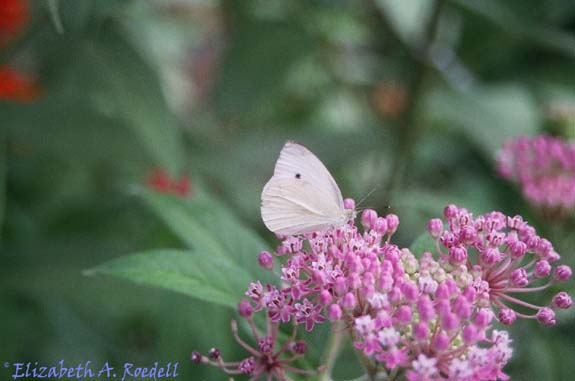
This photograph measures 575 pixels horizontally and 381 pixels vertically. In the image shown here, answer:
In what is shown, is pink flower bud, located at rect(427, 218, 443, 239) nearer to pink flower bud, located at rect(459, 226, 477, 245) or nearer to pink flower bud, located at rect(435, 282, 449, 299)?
pink flower bud, located at rect(459, 226, 477, 245)

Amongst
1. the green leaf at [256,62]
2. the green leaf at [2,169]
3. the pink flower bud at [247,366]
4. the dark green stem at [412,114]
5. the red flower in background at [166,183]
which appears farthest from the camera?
the green leaf at [256,62]

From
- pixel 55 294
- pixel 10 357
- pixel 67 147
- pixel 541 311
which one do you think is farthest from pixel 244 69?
pixel 541 311

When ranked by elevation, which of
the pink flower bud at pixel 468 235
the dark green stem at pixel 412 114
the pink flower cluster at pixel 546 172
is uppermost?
the dark green stem at pixel 412 114

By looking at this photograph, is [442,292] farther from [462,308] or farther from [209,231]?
[209,231]

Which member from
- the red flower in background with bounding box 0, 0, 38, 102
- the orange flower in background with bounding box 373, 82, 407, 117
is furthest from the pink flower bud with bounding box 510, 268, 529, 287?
the orange flower in background with bounding box 373, 82, 407, 117

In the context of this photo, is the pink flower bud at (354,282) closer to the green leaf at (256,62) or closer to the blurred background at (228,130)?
the blurred background at (228,130)

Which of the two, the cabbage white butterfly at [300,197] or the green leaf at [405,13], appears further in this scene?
the green leaf at [405,13]

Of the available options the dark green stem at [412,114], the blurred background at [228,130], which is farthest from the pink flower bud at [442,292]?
the dark green stem at [412,114]

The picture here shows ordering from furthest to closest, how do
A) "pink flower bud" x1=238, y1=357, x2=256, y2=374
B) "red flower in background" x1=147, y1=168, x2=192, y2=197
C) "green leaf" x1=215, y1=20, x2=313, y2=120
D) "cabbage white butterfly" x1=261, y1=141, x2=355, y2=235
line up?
"green leaf" x1=215, y1=20, x2=313, y2=120 < "red flower in background" x1=147, y1=168, x2=192, y2=197 < "cabbage white butterfly" x1=261, y1=141, x2=355, y2=235 < "pink flower bud" x1=238, y1=357, x2=256, y2=374

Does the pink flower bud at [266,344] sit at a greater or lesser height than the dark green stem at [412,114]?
lesser
